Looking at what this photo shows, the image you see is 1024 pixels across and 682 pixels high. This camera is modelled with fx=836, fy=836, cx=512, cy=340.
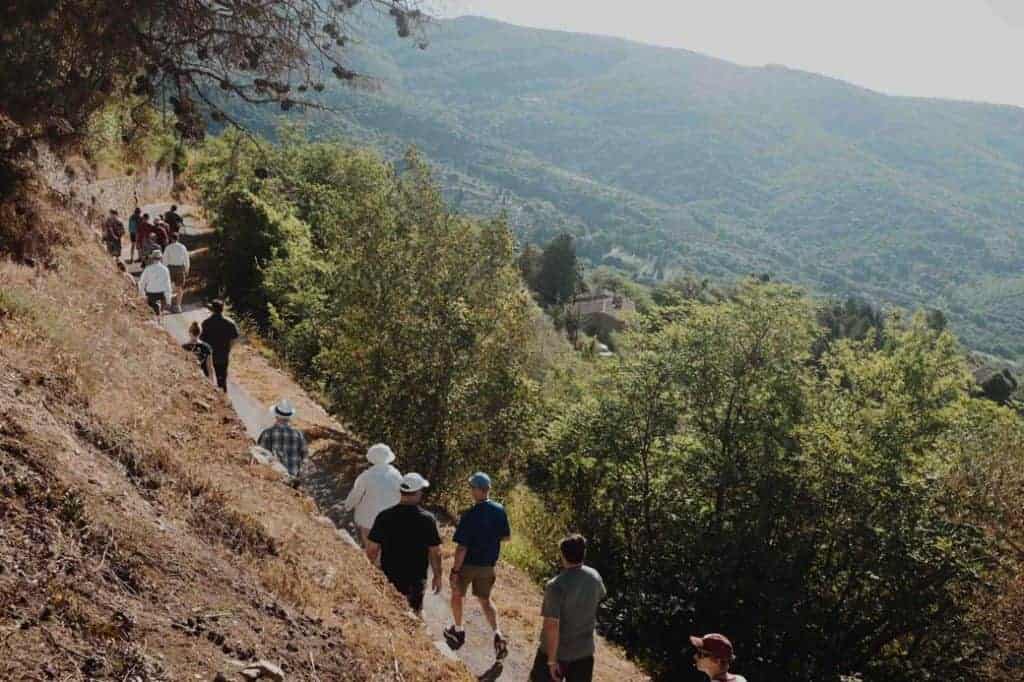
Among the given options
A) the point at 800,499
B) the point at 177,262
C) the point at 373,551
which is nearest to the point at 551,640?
the point at 373,551

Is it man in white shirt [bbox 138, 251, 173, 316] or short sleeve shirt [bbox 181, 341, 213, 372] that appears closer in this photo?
short sleeve shirt [bbox 181, 341, 213, 372]

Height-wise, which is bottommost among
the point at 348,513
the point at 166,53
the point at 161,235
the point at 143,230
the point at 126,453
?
the point at 348,513

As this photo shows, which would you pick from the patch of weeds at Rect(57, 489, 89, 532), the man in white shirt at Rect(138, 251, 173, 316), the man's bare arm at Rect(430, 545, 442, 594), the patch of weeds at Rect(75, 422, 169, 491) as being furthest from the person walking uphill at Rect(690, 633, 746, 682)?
the man in white shirt at Rect(138, 251, 173, 316)

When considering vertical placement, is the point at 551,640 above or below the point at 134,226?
above

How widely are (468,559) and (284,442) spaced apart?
9.31 feet

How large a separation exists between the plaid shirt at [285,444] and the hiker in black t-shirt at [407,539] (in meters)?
2.35

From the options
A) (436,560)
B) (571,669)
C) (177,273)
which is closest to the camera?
(571,669)

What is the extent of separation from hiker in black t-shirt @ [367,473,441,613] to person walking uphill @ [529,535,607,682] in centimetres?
146

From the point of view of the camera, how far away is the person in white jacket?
8500mm

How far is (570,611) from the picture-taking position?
6.77 meters

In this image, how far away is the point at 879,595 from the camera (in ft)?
56.5

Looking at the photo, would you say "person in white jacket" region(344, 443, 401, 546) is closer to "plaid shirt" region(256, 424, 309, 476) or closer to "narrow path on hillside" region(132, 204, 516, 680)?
"narrow path on hillside" region(132, 204, 516, 680)

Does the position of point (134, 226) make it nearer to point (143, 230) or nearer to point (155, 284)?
point (143, 230)

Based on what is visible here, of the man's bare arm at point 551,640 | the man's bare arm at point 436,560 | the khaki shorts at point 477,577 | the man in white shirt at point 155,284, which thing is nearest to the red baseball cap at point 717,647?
the man's bare arm at point 551,640
